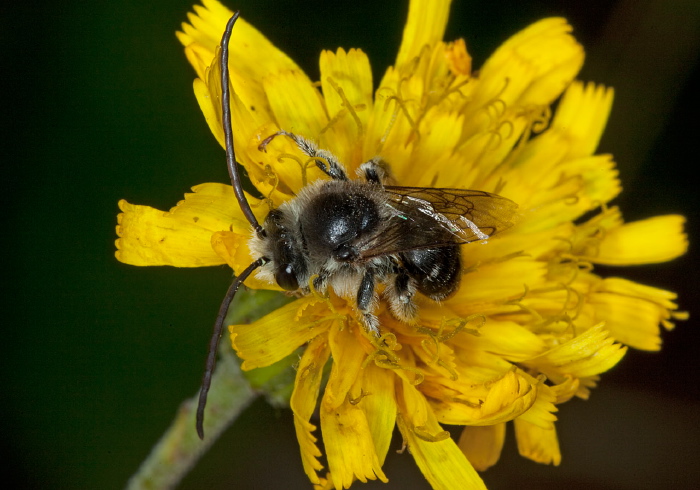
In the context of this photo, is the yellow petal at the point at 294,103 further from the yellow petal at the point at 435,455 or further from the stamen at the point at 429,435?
the stamen at the point at 429,435

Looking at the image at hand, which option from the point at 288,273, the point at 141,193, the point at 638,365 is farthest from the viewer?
A: the point at 638,365

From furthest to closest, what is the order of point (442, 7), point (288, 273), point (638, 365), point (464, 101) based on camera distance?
point (638, 365) < point (442, 7) < point (464, 101) < point (288, 273)

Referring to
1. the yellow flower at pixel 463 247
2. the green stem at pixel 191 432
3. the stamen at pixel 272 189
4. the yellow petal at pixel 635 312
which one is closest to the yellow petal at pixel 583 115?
the yellow flower at pixel 463 247

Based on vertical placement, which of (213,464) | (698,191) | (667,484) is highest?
(698,191)

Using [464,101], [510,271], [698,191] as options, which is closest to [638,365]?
[698,191]

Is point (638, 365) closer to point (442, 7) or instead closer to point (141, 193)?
point (442, 7)
